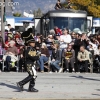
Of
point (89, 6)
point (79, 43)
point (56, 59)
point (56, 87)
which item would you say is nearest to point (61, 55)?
point (56, 59)

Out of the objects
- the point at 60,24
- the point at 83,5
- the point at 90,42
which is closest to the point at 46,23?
the point at 60,24

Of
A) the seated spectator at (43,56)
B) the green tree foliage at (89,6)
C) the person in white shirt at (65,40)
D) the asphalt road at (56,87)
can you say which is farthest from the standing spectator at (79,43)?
the green tree foliage at (89,6)

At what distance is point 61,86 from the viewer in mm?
15055

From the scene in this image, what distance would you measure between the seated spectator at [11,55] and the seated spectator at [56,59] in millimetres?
1645

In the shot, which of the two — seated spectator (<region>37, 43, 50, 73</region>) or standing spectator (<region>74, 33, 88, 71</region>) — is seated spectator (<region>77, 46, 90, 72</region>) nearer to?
standing spectator (<region>74, 33, 88, 71</region>)

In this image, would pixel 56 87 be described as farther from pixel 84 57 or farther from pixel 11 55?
pixel 11 55

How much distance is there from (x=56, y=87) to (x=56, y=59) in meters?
5.92

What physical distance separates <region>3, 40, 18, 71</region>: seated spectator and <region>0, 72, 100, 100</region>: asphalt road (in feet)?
3.82

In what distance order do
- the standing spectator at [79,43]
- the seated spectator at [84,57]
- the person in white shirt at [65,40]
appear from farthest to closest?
the person in white shirt at [65,40], the standing spectator at [79,43], the seated spectator at [84,57]

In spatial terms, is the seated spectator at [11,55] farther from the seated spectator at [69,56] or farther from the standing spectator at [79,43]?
the standing spectator at [79,43]

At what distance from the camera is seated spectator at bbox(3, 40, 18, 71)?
20.1 m

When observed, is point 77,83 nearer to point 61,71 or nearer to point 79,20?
point 61,71

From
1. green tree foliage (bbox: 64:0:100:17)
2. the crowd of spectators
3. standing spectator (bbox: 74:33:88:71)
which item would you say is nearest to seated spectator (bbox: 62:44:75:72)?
the crowd of spectators

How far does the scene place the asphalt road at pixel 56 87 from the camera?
12.9m
